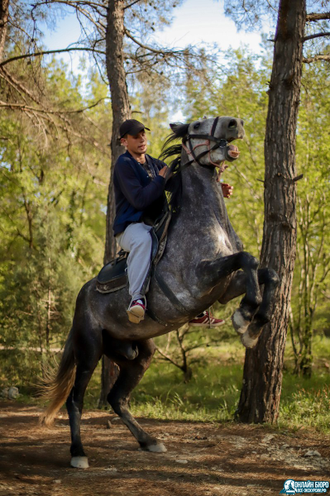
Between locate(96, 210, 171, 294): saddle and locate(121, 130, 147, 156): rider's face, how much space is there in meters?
0.69

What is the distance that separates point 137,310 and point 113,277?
0.70 meters

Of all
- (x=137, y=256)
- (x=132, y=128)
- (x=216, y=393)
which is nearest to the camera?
(x=137, y=256)

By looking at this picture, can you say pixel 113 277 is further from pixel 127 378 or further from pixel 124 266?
pixel 127 378

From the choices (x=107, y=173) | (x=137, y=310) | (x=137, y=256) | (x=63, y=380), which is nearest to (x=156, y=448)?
(x=63, y=380)

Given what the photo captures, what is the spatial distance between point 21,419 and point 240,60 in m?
9.88

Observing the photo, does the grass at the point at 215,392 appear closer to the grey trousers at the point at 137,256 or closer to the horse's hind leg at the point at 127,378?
the horse's hind leg at the point at 127,378

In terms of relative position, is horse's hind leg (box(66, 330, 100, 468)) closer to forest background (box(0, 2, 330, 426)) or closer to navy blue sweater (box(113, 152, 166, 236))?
navy blue sweater (box(113, 152, 166, 236))

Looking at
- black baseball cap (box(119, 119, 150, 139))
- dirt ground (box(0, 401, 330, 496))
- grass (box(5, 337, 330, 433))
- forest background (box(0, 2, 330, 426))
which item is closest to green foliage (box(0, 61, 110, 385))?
forest background (box(0, 2, 330, 426))

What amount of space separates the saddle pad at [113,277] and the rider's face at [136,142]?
1011 millimetres

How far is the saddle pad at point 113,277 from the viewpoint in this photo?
14.9 feet

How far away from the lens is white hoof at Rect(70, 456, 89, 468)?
4.50 meters

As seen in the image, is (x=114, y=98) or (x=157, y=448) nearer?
(x=157, y=448)

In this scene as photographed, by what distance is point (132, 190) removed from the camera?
13.9 ft

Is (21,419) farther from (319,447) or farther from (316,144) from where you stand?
(316,144)
